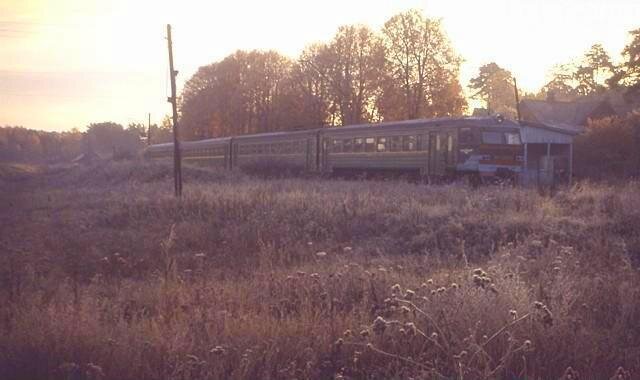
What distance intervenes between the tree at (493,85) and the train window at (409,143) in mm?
46283

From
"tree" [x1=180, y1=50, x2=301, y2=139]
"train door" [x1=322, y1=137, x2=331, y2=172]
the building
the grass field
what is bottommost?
the grass field

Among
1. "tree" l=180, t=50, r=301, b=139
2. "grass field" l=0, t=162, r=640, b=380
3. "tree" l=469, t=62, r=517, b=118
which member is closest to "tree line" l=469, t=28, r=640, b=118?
"tree" l=469, t=62, r=517, b=118

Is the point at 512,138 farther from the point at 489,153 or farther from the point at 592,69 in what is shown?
the point at 592,69

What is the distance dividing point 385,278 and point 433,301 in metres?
1.75

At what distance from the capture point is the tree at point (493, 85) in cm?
7138

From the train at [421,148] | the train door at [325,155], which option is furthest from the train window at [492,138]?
the train door at [325,155]

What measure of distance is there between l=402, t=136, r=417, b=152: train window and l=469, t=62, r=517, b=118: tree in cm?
4628

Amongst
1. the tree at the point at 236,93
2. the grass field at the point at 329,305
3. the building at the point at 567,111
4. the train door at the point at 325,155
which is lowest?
the grass field at the point at 329,305

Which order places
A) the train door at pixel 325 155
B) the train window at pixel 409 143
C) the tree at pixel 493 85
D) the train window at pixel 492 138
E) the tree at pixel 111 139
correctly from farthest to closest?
the tree at pixel 493 85 → the tree at pixel 111 139 → the train door at pixel 325 155 → the train window at pixel 409 143 → the train window at pixel 492 138

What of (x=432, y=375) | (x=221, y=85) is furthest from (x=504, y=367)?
(x=221, y=85)

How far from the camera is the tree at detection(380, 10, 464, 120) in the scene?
51.9 m

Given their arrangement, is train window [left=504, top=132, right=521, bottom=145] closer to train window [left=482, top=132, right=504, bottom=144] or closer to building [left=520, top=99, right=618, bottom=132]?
train window [left=482, top=132, right=504, bottom=144]

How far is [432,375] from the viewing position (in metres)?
4.36

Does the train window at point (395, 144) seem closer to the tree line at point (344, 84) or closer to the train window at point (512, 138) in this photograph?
the train window at point (512, 138)
